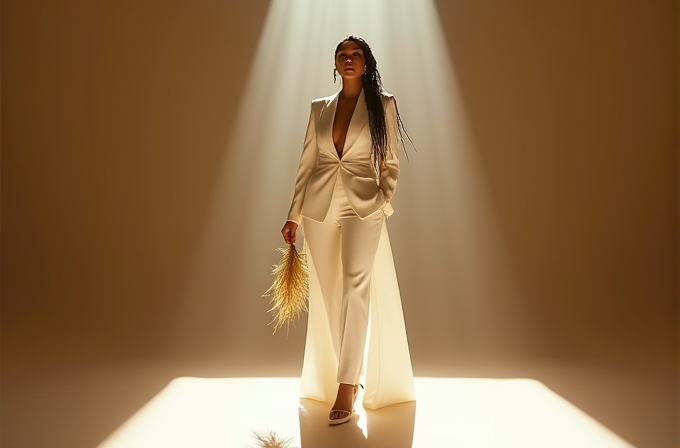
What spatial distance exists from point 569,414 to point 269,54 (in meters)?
3.27

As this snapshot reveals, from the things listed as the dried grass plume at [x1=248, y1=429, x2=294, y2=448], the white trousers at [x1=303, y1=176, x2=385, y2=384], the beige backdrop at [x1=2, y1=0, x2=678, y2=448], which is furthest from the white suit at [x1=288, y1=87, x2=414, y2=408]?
the beige backdrop at [x1=2, y1=0, x2=678, y2=448]

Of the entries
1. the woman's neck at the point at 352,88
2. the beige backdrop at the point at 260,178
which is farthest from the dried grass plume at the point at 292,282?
the beige backdrop at the point at 260,178

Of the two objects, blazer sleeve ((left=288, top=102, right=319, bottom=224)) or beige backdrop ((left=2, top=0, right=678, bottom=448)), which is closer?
blazer sleeve ((left=288, top=102, right=319, bottom=224))

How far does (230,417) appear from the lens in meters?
3.21

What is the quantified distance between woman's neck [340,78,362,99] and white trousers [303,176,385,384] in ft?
1.21

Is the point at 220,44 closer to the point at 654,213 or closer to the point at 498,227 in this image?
the point at 498,227

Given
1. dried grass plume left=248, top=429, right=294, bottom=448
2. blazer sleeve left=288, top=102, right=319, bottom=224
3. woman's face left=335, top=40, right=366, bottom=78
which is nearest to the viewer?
dried grass plume left=248, top=429, right=294, bottom=448

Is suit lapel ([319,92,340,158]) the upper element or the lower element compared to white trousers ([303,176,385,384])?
upper

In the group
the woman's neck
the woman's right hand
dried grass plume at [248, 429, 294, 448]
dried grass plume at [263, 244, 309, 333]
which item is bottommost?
dried grass plume at [248, 429, 294, 448]

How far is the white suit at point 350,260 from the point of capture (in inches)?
123

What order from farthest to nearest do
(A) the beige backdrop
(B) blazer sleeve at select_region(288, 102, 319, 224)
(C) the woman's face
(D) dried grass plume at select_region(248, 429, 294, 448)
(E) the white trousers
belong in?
1. (A) the beige backdrop
2. (B) blazer sleeve at select_region(288, 102, 319, 224)
3. (C) the woman's face
4. (E) the white trousers
5. (D) dried grass plume at select_region(248, 429, 294, 448)

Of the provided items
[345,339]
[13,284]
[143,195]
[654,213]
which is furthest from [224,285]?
[654,213]

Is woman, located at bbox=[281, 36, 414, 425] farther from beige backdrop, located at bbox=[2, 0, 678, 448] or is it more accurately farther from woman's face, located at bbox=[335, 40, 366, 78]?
beige backdrop, located at bbox=[2, 0, 678, 448]

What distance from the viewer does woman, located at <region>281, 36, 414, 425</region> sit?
3.12 metres
